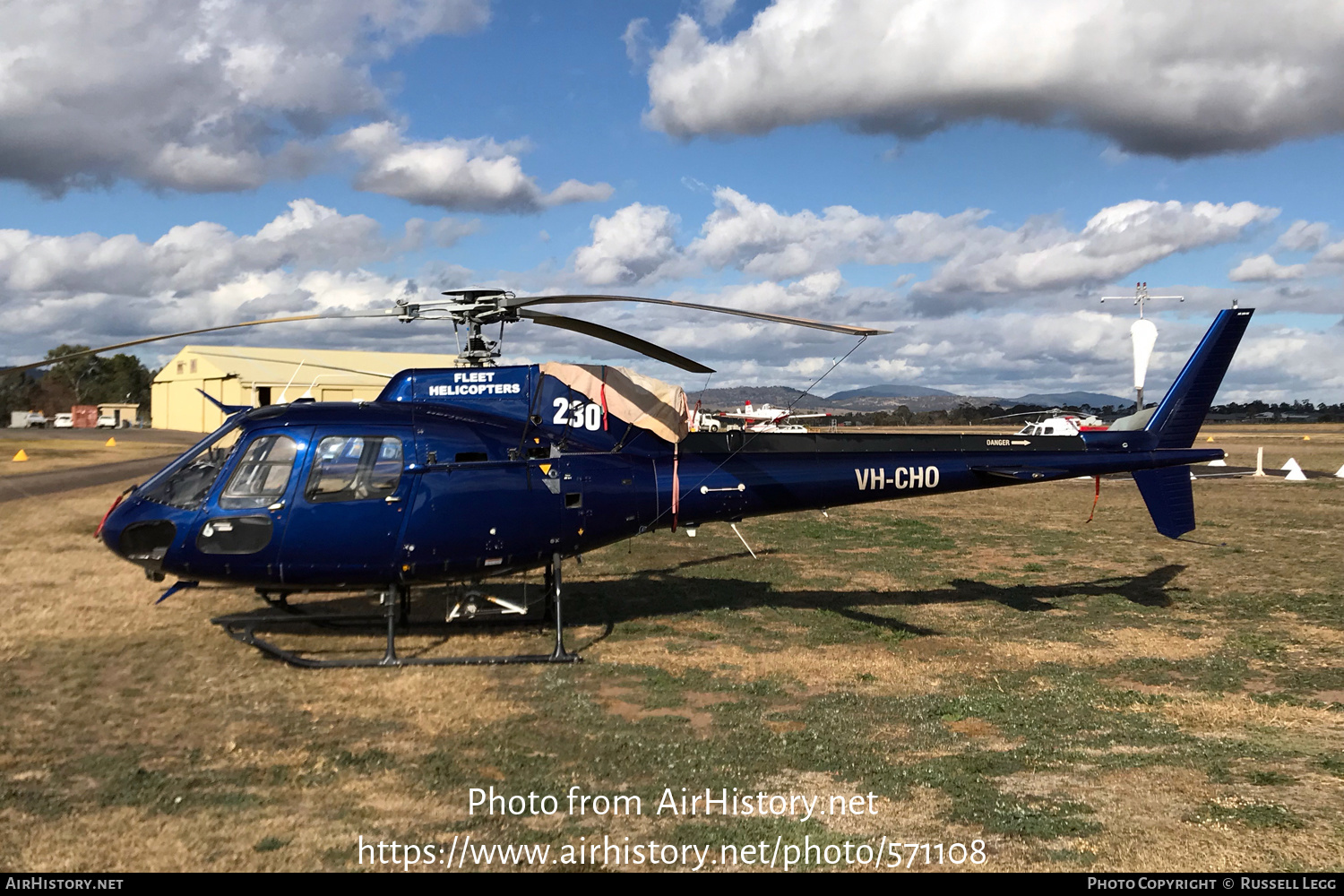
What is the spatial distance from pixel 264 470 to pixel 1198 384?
12147mm

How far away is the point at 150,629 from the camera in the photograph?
36.3 ft

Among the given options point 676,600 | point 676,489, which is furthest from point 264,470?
point 676,600

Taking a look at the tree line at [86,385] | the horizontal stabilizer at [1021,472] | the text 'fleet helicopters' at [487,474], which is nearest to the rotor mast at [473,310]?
the text 'fleet helicopters' at [487,474]

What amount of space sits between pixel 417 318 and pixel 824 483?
546 cm

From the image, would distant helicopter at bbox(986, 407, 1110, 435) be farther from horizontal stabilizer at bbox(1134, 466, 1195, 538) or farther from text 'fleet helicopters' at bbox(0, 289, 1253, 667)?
text 'fleet helicopters' at bbox(0, 289, 1253, 667)

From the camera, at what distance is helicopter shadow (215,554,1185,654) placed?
11367 mm

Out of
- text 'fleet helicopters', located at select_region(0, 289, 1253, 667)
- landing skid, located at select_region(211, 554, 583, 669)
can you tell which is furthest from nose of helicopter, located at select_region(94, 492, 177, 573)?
landing skid, located at select_region(211, 554, 583, 669)

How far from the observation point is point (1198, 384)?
42.0ft

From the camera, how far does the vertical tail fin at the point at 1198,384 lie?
1266cm

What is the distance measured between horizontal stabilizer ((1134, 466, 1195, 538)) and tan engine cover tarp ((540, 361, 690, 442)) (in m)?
6.70

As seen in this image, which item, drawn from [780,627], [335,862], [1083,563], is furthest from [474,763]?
[1083,563]

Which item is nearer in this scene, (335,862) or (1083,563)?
(335,862)

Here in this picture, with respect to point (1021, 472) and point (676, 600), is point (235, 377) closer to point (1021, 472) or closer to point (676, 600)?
point (676, 600)
